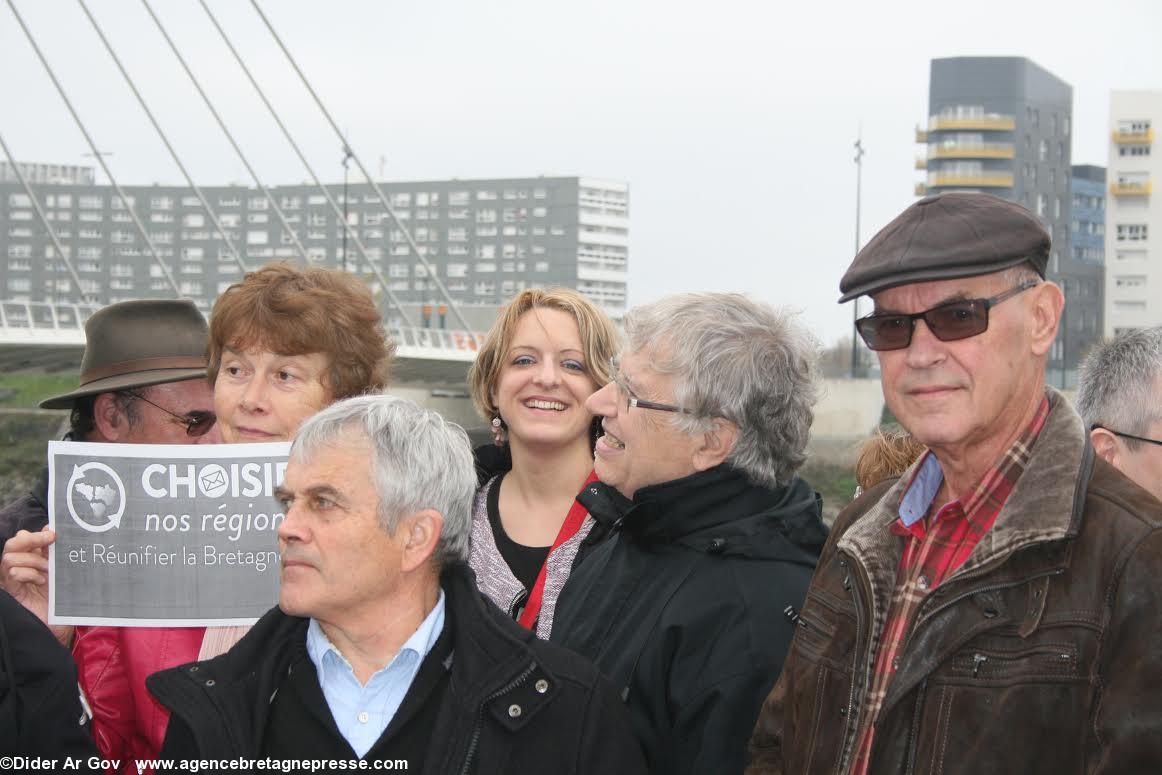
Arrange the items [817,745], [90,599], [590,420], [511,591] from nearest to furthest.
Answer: [817,745], [90,599], [511,591], [590,420]

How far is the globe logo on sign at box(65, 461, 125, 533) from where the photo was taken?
267 cm

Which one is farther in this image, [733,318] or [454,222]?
[454,222]

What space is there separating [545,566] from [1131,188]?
66.9 meters

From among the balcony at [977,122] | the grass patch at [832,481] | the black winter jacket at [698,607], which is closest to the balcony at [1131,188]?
the balcony at [977,122]

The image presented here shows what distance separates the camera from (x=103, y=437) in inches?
135

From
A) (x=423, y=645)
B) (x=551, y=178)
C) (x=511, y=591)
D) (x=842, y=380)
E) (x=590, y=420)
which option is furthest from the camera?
(x=551, y=178)

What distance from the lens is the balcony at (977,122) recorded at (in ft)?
201

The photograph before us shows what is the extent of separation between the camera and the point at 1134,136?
62625mm

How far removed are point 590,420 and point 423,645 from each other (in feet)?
4.82

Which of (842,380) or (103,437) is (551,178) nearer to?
(842,380)

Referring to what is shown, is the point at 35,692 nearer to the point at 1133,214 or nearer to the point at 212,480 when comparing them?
the point at 212,480

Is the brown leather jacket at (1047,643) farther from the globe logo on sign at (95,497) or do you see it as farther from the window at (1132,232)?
the window at (1132,232)

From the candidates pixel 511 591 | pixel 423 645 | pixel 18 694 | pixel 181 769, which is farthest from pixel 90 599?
pixel 511 591

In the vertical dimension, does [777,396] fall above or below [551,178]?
below
